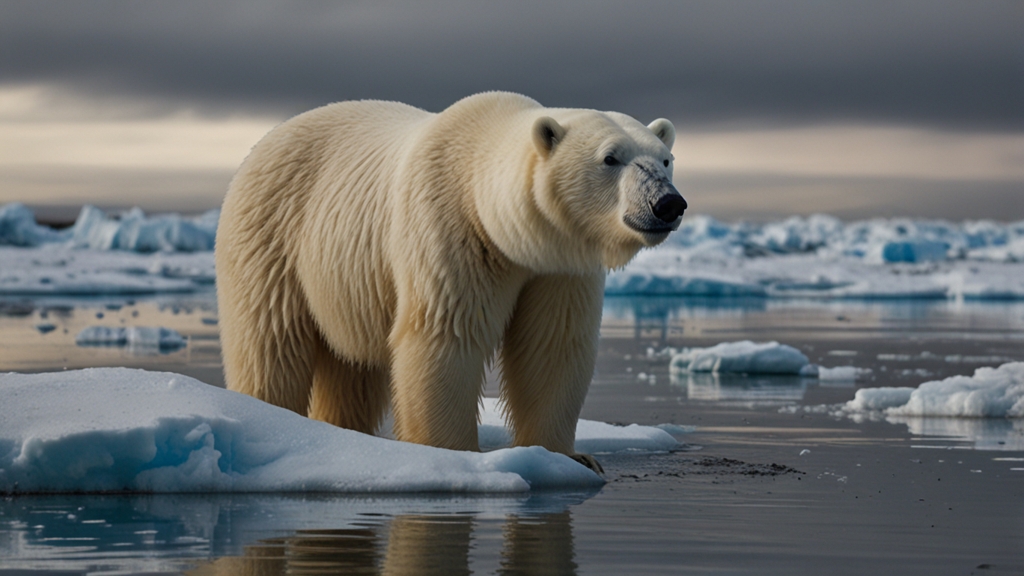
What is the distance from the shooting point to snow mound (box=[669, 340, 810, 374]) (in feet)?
47.5

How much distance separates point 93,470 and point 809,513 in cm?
313

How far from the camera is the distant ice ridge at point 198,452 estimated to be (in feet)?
17.6

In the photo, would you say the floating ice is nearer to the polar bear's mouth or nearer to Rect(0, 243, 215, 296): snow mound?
the polar bear's mouth

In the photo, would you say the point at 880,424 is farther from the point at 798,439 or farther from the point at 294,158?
the point at 294,158

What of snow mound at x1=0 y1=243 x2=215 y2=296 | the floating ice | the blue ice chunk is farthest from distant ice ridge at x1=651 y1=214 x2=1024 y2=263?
the floating ice

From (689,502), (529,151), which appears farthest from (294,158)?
(689,502)

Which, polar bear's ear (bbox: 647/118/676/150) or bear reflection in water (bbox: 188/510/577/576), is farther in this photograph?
polar bear's ear (bbox: 647/118/676/150)

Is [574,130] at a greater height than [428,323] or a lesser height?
greater

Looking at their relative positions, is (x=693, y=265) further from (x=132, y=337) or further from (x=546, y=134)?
(x=546, y=134)

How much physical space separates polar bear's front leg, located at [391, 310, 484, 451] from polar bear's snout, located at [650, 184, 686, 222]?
118 centimetres

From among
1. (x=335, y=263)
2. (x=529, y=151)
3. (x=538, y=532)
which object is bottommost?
(x=538, y=532)

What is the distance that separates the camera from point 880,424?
29.8 ft

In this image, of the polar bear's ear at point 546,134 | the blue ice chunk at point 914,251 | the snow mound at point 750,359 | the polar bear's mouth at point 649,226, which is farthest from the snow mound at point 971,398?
the blue ice chunk at point 914,251

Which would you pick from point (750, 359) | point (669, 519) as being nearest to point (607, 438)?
point (669, 519)
